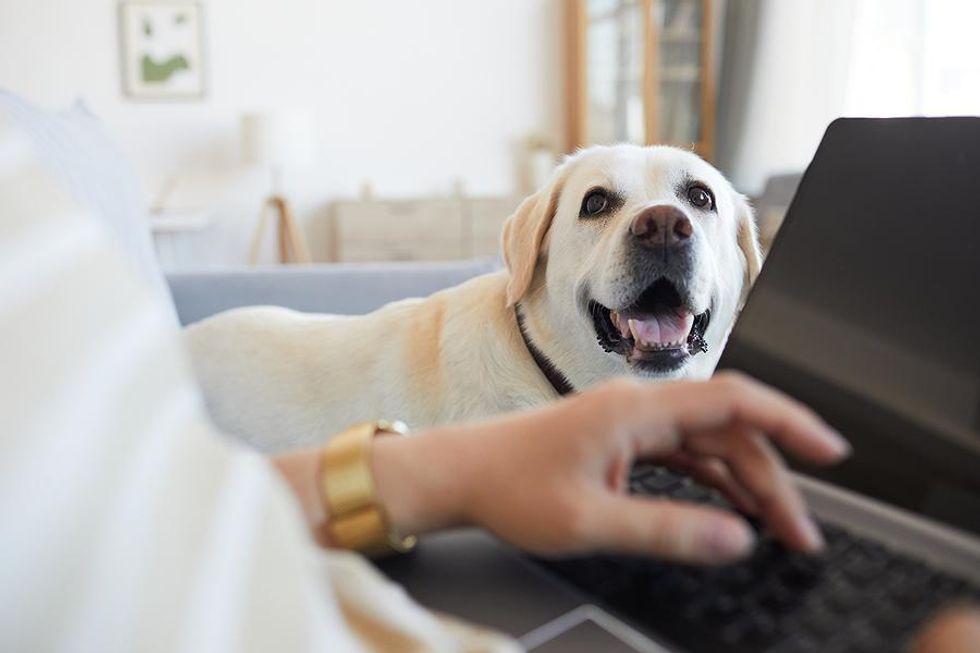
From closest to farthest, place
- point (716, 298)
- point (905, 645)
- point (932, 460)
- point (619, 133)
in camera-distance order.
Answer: point (905, 645) → point (932, 460) → point (716, 298) → point (619, 133)

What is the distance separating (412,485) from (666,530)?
14 cm

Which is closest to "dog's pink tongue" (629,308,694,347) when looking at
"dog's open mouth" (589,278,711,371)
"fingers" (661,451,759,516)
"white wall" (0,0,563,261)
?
"dog's open mouth" (589,278,711,371)

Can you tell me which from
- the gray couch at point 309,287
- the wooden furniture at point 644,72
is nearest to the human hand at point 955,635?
the gray couch at point 309,287

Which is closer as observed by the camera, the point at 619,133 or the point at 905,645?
the point at 905,645

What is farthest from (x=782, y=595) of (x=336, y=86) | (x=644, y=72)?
(x=336, y=86)

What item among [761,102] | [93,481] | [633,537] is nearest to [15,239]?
[93,481]

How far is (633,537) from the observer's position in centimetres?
40

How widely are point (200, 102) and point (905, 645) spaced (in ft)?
16.3

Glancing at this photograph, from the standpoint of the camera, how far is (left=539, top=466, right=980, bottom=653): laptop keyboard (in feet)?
1.28

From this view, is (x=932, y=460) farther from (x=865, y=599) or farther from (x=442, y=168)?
(x=442, y=168)

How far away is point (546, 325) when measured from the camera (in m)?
1.17

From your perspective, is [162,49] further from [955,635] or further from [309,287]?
[955,635]

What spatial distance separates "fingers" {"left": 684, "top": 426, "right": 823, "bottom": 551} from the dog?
618mm

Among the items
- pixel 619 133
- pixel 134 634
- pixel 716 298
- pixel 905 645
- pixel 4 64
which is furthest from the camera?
pixel 619 133
